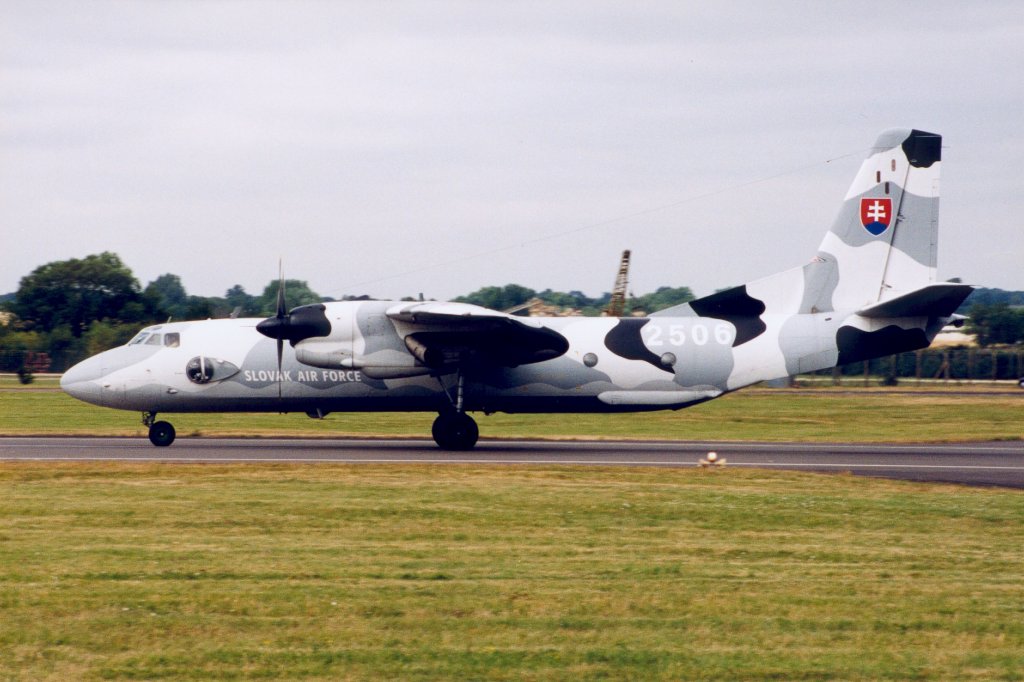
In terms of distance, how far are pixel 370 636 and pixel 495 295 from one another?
42.8 m

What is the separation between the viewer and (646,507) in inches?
560

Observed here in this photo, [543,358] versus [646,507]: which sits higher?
[543,358]

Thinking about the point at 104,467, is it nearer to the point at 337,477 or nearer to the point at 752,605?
the point at 337,477

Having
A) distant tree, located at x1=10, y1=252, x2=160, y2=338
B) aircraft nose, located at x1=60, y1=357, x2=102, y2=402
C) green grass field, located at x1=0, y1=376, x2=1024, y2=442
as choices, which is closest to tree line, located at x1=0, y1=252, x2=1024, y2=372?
distant tree, located at x1=10, y1=252, x2=160, y2=338

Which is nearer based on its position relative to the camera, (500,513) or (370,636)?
(370,636)

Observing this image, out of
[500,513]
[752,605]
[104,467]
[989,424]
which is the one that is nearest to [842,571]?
[752,605]

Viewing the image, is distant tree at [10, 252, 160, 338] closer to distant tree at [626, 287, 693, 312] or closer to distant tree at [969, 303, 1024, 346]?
distant tree at [626, 287, 693, 312]

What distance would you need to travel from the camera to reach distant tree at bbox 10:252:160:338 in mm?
52469

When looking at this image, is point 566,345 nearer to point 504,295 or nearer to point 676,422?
point 676,422

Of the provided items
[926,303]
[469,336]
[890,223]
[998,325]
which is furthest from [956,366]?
[469,336]

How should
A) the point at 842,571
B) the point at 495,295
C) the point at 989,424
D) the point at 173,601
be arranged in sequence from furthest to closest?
the point at 495,295
the point at 989,424
the point at 842,571
the point at 173,601

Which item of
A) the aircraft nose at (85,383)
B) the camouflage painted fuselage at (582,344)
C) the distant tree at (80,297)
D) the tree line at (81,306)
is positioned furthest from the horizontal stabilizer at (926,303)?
the distant tree at (80,297)

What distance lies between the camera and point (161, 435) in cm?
2409

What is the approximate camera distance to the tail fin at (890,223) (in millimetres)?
24469
